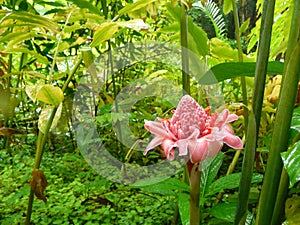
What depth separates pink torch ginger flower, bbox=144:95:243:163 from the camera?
288mm

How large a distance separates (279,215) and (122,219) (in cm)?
56

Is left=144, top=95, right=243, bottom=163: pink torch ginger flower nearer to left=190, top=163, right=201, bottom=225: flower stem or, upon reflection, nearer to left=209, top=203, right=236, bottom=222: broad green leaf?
left=190, top=163, right=201, bottom=225: flower stem

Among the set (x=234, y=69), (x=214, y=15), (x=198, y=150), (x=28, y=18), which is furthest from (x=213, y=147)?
(x=214, y=15)

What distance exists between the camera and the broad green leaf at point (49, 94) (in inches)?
20.8

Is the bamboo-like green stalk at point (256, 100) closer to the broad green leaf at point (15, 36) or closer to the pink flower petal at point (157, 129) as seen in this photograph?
the pink flower petal at point (157, 129)

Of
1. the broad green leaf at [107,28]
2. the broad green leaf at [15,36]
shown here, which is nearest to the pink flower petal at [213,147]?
the broad green leaf at [107,28]

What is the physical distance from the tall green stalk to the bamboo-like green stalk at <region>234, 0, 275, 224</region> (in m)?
0.02

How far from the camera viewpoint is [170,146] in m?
0.30

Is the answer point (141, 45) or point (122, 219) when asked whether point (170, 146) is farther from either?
point (141, 45)

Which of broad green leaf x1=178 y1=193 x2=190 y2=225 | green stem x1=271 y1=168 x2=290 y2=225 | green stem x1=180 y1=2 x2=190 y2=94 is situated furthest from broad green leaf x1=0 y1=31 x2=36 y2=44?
green stem x1=271 y1=168 x2=290 y2=225

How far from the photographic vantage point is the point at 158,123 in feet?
1.07

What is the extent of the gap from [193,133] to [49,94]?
1.03 feet

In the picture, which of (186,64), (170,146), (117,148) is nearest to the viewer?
(170,146)

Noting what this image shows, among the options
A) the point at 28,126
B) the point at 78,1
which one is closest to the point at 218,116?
the point at 78,1
